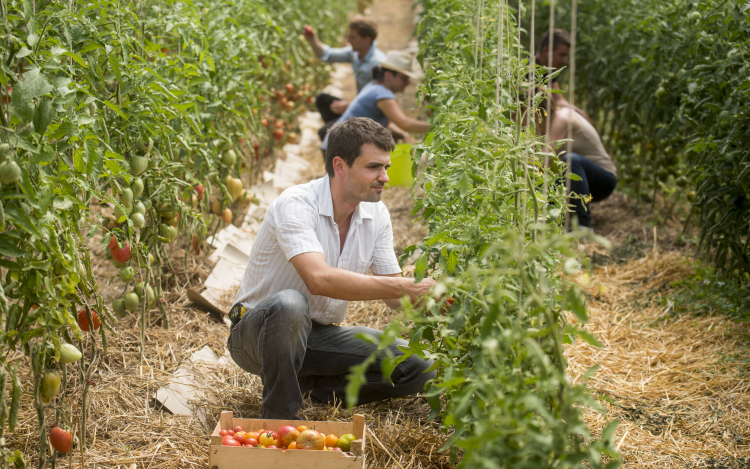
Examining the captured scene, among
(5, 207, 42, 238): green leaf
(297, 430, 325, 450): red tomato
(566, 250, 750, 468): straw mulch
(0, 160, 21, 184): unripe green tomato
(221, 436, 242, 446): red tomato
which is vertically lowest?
(566, 250, 750, 468): straw mulch

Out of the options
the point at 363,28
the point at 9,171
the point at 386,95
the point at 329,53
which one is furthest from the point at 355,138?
the point at 329,53

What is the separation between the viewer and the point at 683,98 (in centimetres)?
296

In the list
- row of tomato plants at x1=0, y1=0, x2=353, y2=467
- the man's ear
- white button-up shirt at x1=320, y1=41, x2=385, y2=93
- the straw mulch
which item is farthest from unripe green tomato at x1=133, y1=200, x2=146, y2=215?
white button-up shirt at x1=320, y1=41, x2=385, y2=93

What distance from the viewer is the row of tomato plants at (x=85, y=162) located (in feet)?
4.23

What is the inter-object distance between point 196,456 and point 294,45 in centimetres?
380

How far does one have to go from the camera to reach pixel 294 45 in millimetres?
4941

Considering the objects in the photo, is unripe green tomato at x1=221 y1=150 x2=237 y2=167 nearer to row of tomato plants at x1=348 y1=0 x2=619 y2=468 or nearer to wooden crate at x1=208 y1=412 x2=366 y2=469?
row of tomato plants at x1=348 y1=0 x2=619 y2=468

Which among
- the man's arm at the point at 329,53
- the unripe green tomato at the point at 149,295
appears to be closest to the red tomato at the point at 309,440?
the unripe green tomato at the point at 149,295

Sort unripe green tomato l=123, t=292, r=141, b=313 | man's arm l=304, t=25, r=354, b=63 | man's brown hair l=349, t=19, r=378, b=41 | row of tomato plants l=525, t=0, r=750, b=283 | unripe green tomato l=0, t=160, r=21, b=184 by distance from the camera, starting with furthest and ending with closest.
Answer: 1. man's arm l=304, t=25, r=354, b=63
2. man's brown hair l=349, t=19, r=378, b=41
3. row of tomato plants l=525, t=0, r=750, b=283
4. unripe green tomato l=123, t=292, r=141, b=313
5. unripe green tomato l=0, t=160, r=21, b=184

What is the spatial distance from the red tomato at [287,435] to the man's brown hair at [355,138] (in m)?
0.82

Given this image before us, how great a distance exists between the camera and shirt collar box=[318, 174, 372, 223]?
79.0 inches

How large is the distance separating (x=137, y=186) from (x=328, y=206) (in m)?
0.60

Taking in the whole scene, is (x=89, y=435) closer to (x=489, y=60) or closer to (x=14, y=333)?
(x=14, y=333)

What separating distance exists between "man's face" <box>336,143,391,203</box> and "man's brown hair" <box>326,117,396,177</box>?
2cm
